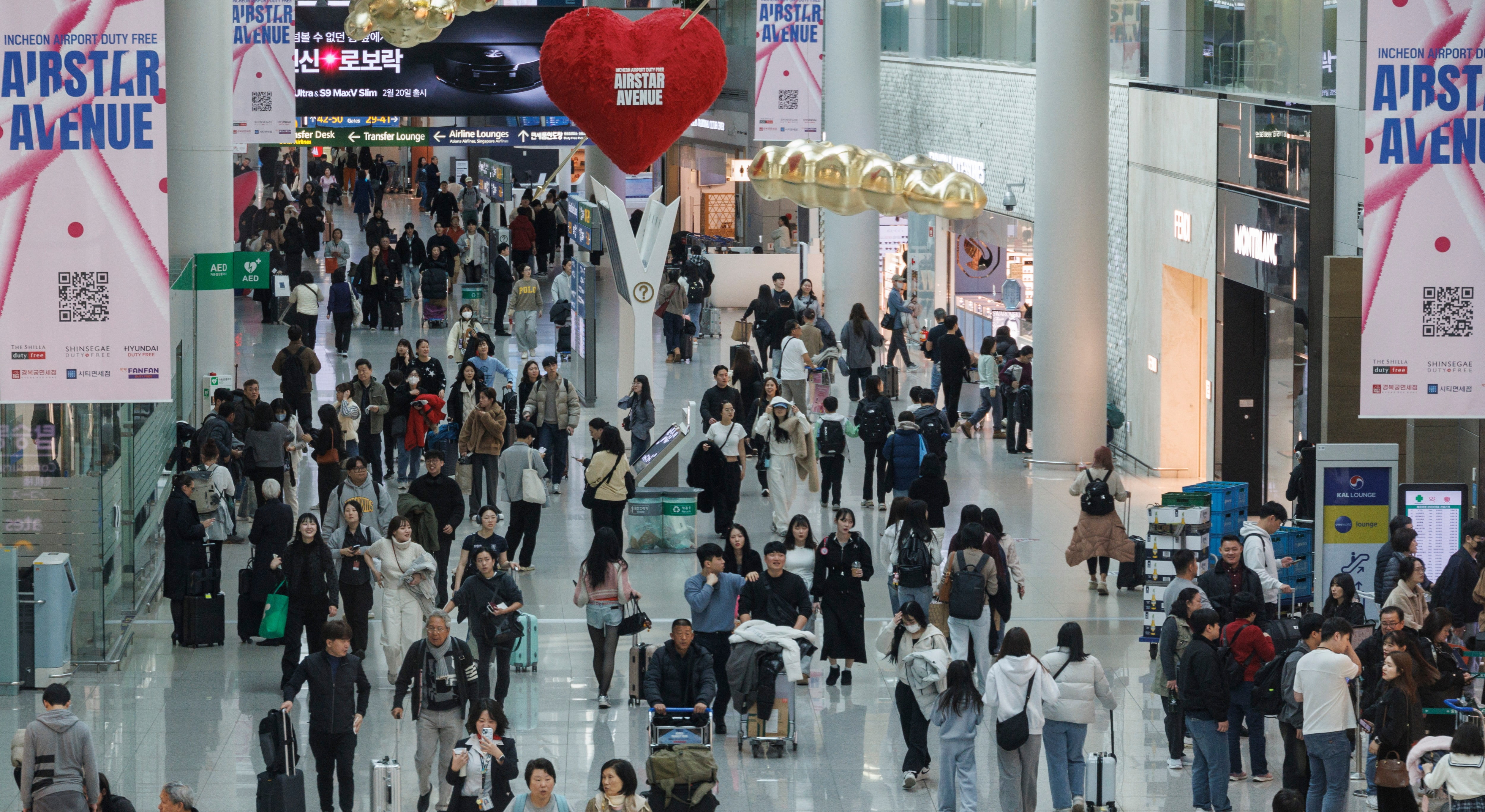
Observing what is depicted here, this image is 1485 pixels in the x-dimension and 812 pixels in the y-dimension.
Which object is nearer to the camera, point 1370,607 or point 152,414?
point 1370,607

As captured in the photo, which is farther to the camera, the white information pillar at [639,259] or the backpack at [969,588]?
the white information pillar at [639,259]

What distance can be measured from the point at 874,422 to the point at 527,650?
645 centimetres

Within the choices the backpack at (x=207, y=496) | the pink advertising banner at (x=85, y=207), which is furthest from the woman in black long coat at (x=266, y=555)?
the pink advertising banner at (x=85, y=207)

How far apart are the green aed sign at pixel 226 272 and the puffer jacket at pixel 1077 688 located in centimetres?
1146

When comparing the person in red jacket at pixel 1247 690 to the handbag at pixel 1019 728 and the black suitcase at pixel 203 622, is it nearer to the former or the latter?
the handbag at pixel 1019 728

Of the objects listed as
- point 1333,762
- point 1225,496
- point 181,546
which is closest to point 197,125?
point 181,546

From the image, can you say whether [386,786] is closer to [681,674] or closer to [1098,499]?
[681,674]

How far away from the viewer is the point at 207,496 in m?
16.1

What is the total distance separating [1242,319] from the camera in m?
20.9

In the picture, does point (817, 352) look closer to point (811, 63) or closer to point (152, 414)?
point (811, 63)

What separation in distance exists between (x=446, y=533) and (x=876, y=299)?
1620cm

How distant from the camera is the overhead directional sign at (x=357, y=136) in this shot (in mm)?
33500

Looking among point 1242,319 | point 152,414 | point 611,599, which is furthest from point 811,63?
point 611,599

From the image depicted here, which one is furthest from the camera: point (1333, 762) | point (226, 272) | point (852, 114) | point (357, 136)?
point (357, 136)
